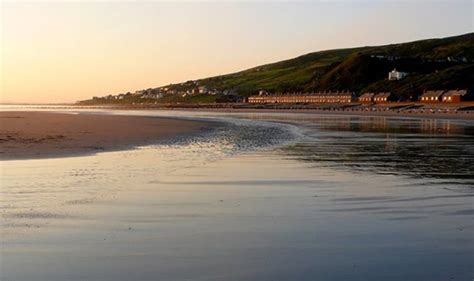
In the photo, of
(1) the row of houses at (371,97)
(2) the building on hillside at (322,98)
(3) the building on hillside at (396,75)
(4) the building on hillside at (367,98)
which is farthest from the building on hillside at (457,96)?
(3) the building on hillside at (396,75)

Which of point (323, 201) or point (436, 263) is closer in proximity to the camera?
point (436, 263)

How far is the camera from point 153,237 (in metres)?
7.70

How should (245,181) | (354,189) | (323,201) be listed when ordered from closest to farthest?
(323,201)
(354,189)
(245,181)

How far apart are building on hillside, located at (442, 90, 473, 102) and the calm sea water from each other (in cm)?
11747

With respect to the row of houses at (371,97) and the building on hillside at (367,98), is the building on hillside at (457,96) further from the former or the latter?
the building on hillside at (367,98)

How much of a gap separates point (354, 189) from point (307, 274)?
6.75 metres

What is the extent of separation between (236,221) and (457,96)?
129 m

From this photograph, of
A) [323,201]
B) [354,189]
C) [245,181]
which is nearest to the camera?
[323,201]

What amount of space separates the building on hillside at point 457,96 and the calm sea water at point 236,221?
11747cm

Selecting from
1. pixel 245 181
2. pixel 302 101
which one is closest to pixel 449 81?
pixel 302 101

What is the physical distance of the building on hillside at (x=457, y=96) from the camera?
126m

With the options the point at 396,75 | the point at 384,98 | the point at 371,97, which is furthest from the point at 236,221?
the point at 396,75

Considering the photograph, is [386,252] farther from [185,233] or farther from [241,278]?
[185,233]

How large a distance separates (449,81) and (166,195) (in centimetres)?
16318
